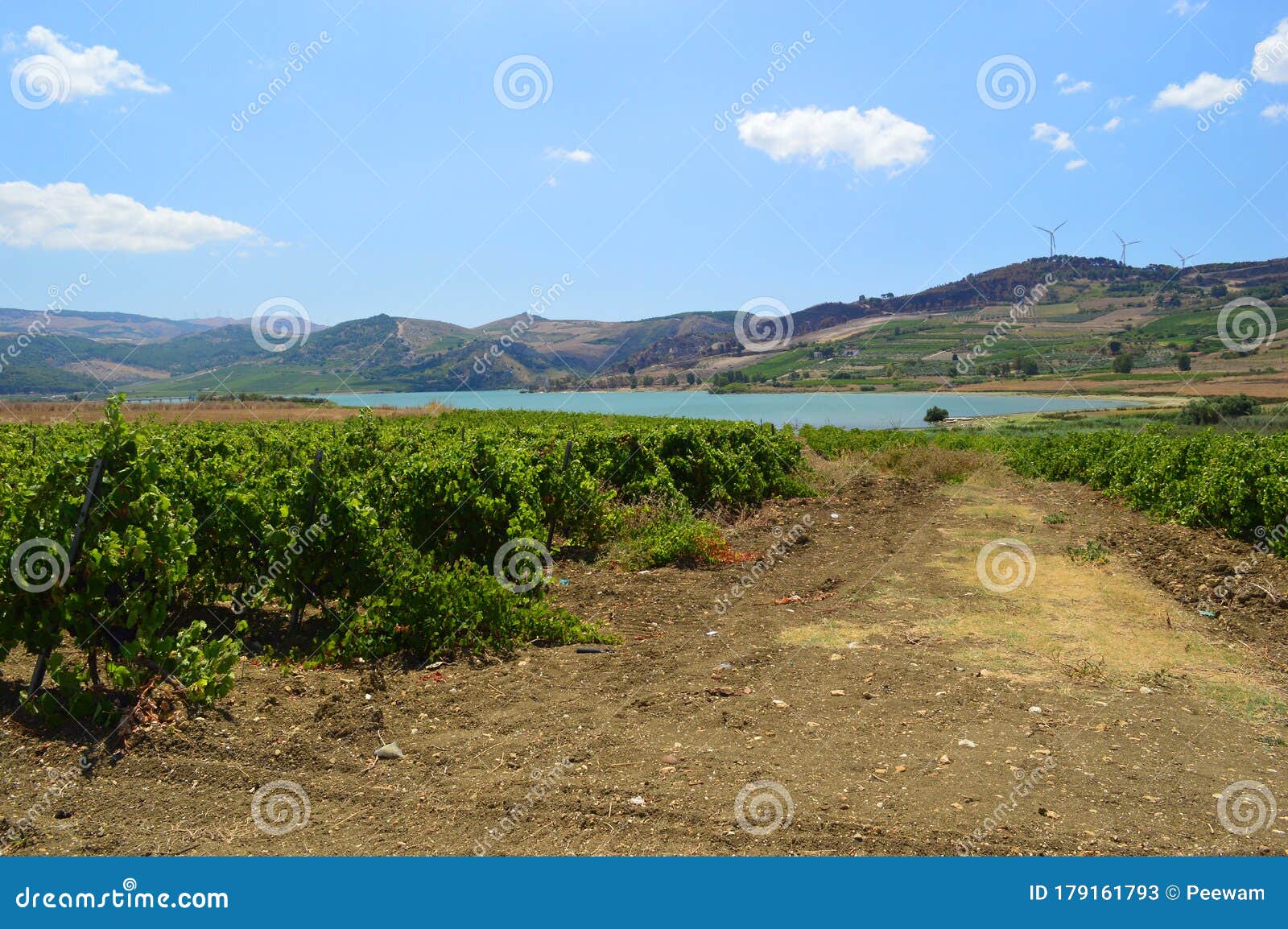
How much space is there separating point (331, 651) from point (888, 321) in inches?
5483

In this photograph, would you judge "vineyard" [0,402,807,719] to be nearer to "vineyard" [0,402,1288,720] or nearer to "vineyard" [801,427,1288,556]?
"vineyard" [0,402,1288,720]

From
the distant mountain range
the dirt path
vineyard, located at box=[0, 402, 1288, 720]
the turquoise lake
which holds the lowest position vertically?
the dirt path

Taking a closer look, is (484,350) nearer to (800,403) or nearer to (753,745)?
(800,403)

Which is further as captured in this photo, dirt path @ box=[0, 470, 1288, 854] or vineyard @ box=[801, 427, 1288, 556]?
vineyard @ box=[801, 427, 1288, 556]

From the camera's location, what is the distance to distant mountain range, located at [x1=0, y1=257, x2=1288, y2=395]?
314 ft

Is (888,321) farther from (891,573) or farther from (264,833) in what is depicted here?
(264,833)

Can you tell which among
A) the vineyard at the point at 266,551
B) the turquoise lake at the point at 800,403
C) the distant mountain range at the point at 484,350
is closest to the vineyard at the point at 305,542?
the vineyard at the point at 266,551

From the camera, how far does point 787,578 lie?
1062 centimetres

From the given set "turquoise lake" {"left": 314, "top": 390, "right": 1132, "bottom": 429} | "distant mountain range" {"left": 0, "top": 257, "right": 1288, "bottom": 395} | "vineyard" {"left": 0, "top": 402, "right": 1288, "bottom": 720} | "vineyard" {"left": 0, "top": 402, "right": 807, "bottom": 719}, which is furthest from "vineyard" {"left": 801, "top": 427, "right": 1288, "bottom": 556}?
"distant mountain range" {"left": 0, "top": 257, "right": 1288, "bottom": 395}

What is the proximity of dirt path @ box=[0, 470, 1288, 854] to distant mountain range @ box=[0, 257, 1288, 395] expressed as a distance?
76546mm

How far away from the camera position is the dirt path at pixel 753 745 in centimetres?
388

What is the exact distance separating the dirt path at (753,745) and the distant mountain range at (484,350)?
76.5 metres

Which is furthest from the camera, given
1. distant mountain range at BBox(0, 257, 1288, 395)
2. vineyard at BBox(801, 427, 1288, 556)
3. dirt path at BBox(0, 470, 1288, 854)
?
distant mountain range at BBox(0, 257, 1288, 395)

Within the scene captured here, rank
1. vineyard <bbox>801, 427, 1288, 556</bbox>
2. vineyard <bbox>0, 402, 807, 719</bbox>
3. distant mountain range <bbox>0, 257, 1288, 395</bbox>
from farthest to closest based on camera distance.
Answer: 1. distant mountain range <bbox>0, 257, 1288, 395</bbox>
2. vineyard <bbox>801, 427, 1288, 556</bbox>
3. vineyard <bbox>0, 402, 807, 719</bbox>
